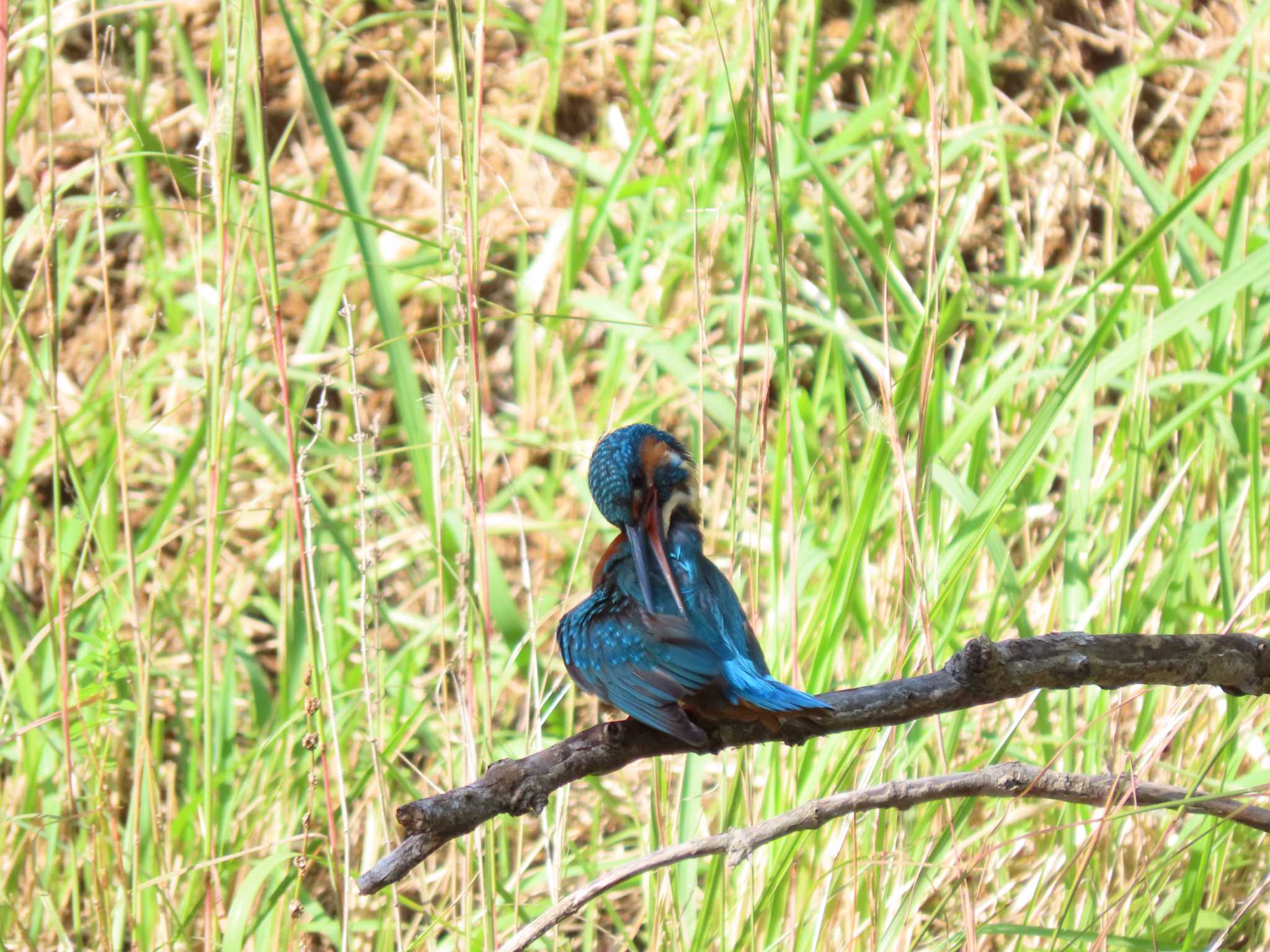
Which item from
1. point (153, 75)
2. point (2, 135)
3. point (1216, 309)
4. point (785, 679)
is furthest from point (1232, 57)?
point (153, 75)

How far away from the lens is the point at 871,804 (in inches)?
59.1

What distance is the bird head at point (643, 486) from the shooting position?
2.18 meters

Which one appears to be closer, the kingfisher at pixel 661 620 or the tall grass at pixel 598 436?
the kingfisher at pixel 661 620

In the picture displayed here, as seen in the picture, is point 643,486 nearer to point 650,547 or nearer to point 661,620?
point 650,547

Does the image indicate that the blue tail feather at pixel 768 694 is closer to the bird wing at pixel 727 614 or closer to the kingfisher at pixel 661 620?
the kingfisher at pixel 661 620

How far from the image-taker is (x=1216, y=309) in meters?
2.62

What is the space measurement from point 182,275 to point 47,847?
1571mm

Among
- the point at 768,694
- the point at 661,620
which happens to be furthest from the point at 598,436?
the point at 768,694

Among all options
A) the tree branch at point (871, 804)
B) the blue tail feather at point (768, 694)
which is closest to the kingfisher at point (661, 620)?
the blue tail feather at point (768, 694)

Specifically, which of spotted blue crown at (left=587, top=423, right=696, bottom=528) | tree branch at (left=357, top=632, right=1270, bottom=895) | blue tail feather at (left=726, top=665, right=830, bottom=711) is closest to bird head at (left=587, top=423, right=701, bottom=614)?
spotted blue crown at (left=587, top=423, right=696, bottom=528)

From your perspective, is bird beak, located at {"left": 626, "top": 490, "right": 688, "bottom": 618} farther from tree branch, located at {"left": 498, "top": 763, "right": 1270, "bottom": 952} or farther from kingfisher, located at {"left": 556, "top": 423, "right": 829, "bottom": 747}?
tree branch, located at {"left": 498, "top": 763, "right": 1270, "bottom": 952}

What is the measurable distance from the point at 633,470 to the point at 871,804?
893 mm

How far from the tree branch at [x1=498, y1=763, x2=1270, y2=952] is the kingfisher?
125mm

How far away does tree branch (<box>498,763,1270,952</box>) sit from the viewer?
1440 mm
